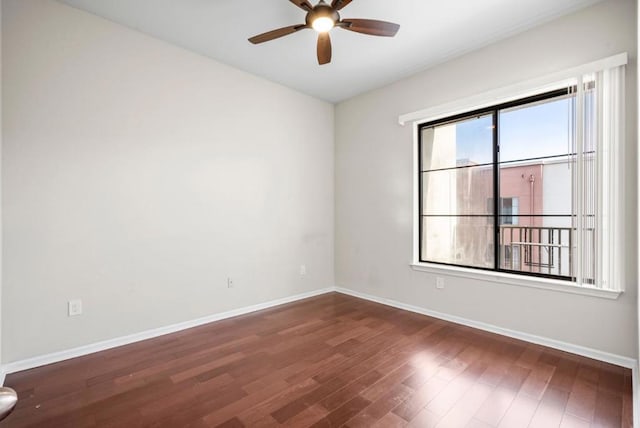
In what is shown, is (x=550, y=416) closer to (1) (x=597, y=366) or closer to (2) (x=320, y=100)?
(1) (x=597, y=366)

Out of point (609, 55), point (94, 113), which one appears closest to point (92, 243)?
point (94, 113)

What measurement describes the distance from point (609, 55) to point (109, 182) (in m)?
4.20

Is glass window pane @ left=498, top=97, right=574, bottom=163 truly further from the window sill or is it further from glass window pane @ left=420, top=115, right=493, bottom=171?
the window sill

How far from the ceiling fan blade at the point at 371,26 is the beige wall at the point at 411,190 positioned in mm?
1359

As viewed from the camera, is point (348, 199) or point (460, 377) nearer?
point (460, 377)

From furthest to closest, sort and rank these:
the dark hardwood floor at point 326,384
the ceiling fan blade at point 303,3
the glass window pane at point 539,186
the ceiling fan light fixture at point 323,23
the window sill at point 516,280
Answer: the glass window pane at point 539,186, the window sill at point 516,280, the ceiling fan light fixture at point 323,23, the ceiling fan blade at point 303,3, the dark hardwood floor at point 326,384

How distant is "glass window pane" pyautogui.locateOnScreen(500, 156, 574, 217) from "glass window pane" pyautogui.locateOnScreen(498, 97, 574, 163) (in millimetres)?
89

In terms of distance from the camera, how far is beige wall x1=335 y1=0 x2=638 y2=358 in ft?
7.79

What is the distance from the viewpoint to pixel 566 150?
269 cm

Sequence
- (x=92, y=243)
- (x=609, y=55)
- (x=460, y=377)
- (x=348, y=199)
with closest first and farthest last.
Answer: (x=460, y=377), (x=609, y=55), (x=92, y=243), (x=348, y=199)

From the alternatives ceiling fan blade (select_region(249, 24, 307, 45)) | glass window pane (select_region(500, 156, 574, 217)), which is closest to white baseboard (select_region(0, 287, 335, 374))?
ceiling fan blade (select_region(249, 24, 307, 45))

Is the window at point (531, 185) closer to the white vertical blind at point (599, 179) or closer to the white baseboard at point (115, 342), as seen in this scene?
the white vertical blind at point (599, 179)

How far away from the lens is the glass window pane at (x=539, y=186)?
2.73 meters

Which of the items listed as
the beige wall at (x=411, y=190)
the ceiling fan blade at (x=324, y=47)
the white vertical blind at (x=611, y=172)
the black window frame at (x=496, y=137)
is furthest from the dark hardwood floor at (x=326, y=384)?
the ceiling fan blade at (x=324, y=47)
